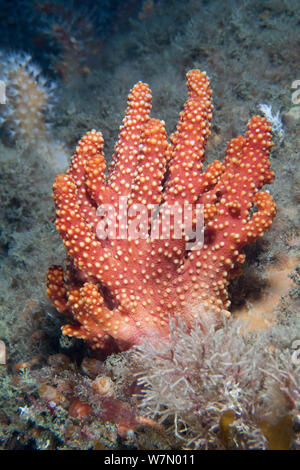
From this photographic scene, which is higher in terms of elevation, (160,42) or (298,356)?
(160,42)

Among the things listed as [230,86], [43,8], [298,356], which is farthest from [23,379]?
[43,8]

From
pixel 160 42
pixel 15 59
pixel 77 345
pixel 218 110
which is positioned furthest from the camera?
pixel 160 42

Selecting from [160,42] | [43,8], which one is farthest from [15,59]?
[43,8]

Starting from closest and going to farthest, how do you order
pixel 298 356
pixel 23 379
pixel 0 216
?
pixel 298 356 → pixel 23 379 → pixel 0 216

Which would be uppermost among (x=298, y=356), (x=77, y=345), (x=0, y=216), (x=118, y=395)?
(x=0, y=216)
